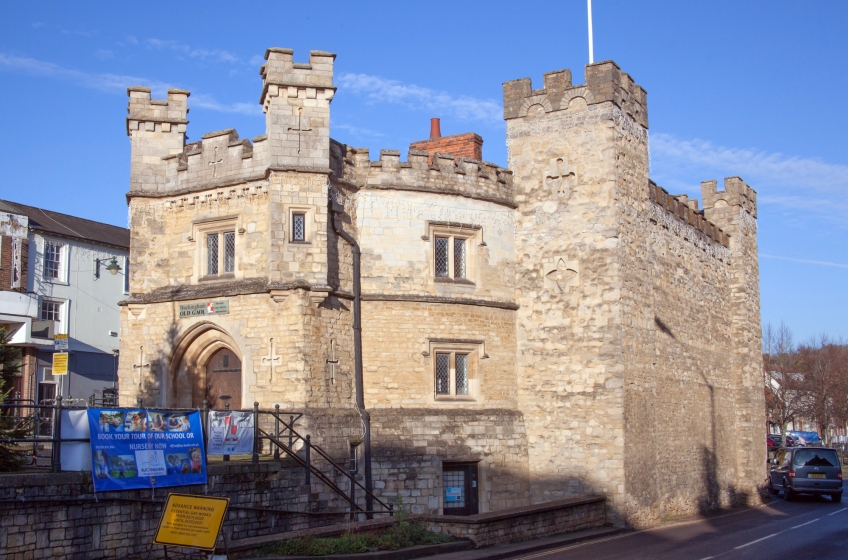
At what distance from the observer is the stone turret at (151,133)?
20.6 m

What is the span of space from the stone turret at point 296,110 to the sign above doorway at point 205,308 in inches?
130

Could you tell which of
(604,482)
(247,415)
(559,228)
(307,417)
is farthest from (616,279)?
(247,415)

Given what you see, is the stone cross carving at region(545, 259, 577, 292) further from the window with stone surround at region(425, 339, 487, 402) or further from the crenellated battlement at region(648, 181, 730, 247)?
the crenellated battlement at region(648, 181, 730, 247)

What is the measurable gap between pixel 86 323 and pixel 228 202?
21.1m

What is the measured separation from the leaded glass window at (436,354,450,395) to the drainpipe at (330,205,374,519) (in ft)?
6.90

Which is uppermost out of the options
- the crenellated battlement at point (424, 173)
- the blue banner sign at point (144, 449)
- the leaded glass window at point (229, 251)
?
the crenellated battlement at point (424, 173)

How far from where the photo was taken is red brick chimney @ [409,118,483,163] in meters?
24.9

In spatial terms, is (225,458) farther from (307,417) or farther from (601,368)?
(601,368)

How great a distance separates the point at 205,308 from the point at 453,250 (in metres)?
6.10

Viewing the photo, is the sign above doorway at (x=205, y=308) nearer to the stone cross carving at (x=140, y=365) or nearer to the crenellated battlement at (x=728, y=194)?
the stone cross carving at (x=140, y=365)

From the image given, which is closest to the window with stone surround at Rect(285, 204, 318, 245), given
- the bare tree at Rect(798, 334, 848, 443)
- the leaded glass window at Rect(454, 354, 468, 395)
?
the leaded glass window at Rect(454, 354, 468, 395)

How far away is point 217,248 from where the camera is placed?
20141 mm

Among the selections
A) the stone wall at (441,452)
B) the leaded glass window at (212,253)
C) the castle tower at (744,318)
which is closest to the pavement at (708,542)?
the stone wall at (441,452)

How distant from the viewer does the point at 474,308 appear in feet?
70.2
